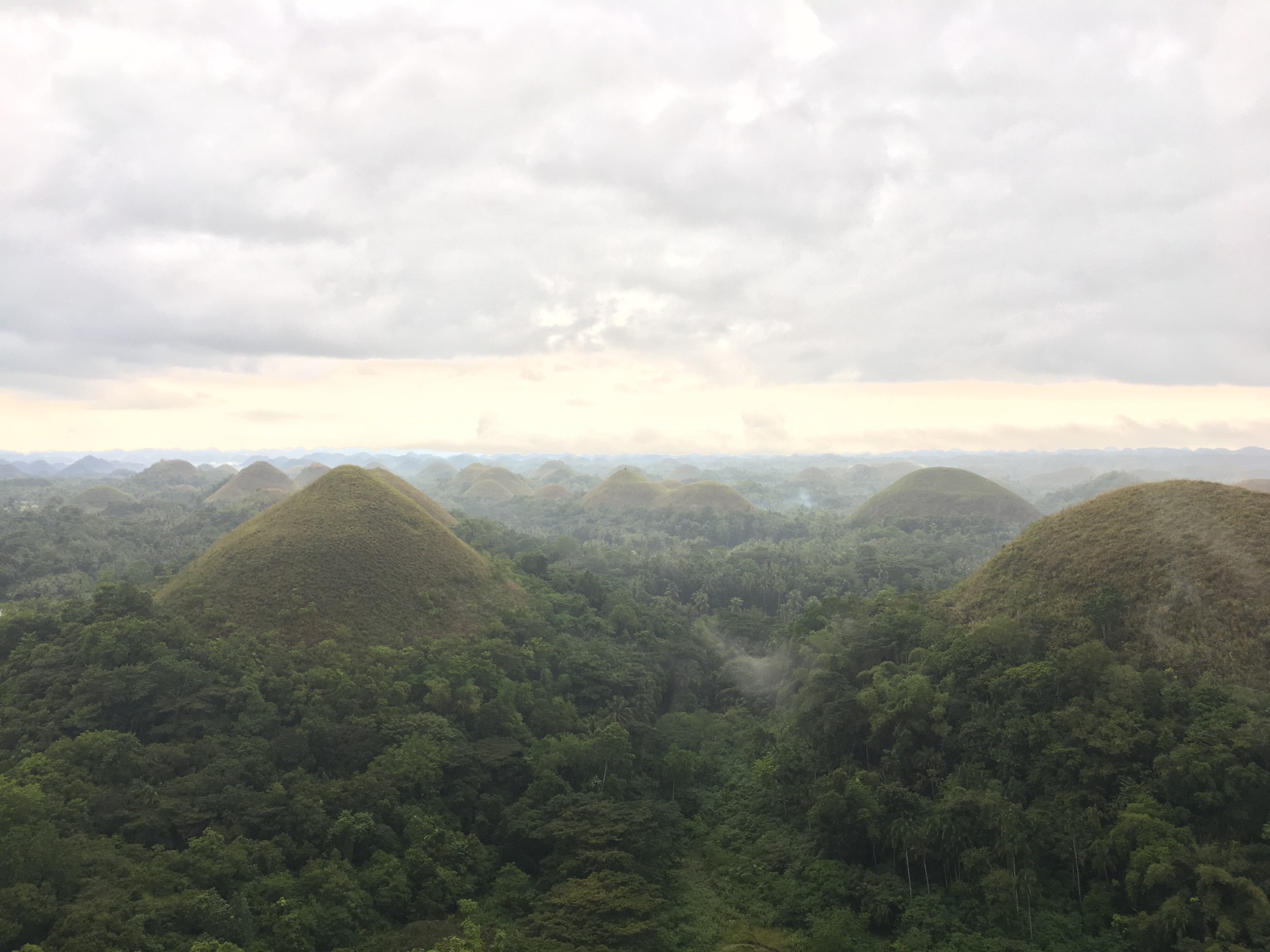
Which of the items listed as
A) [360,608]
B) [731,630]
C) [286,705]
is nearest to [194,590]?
[360,608]

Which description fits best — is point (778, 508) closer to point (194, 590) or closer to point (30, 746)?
point (194, 590)

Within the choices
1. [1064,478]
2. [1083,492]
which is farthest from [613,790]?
[1064,478]

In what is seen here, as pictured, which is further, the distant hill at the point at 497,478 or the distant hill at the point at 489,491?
the distant hill at the point at 497,478

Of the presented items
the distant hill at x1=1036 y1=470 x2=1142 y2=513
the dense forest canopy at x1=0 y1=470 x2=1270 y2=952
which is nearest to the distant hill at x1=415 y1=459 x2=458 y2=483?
the distant hill at x1=1036 y1=470 x2=1142 y2=513

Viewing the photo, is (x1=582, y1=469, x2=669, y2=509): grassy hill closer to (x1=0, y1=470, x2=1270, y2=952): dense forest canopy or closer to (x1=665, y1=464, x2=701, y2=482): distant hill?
(x1=665, y1=464, x2=701, y2=482): distant hill

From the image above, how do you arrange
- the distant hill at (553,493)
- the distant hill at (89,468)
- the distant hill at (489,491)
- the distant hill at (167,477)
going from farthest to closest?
the distant hill at (89,468) < the distant hill at (167,477) < the distant hill at (489,491) < the distant hill at (553,493)

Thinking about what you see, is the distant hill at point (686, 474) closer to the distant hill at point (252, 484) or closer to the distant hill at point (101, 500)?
the distant hill at point (252, 484)

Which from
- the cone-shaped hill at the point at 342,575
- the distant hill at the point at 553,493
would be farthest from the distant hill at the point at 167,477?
the cone-shaped hill at the point at 342,575
